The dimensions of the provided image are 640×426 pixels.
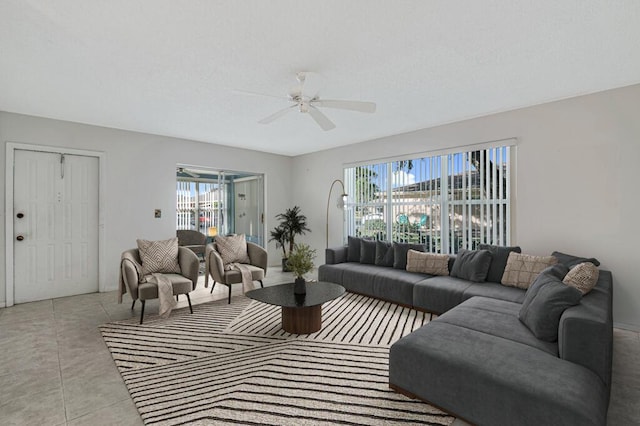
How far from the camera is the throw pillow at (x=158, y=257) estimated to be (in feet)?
13.7

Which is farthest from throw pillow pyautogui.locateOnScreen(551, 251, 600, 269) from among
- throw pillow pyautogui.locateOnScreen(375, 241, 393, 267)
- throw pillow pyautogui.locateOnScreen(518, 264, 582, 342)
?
throw pillow pyautogui.locateOnScreen(375, 241, 393, 267)

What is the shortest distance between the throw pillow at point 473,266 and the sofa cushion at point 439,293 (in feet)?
0.32

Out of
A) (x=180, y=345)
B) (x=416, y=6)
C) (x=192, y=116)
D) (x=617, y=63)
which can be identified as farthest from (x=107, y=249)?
(x=617, y=63)

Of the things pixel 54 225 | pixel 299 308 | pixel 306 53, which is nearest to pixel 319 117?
pixel 306 53

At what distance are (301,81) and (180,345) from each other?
113 inches

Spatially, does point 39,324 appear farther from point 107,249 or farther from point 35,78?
point 35,78

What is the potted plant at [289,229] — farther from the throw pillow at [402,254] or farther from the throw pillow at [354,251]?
the throw pillow at [402,254]

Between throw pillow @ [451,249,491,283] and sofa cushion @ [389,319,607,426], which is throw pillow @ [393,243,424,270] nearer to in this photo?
throw pillow @ [451,249,491,283]

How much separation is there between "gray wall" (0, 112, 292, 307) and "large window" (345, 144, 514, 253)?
3235 mm

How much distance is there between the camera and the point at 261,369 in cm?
258

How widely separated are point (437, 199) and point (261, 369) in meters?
3.78

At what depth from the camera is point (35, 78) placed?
10.5 ft

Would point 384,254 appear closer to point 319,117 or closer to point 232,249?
point 232,249

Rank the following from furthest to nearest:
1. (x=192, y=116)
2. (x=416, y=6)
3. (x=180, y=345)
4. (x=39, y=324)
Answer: (x=192, y=116), (x=39, y=324), (x=180, y=345), (x=416, y=6)
